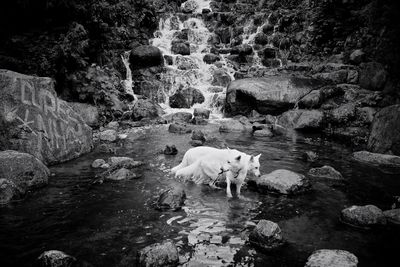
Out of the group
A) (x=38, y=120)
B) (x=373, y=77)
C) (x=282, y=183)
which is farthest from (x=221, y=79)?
(x=282, y=183)

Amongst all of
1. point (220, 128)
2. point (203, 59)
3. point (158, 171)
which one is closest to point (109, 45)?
point (203, 59)

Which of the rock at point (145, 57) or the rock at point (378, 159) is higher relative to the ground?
the rock at point (145, 57)

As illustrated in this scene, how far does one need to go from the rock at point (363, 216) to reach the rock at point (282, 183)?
5.46 ft

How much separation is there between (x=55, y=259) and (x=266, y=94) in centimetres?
1679

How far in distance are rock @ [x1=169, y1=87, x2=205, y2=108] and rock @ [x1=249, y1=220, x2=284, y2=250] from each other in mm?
16906

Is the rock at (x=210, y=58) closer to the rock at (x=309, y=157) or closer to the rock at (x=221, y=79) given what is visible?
the rock at (x=221, y=79)

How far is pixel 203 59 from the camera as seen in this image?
26.9 metres

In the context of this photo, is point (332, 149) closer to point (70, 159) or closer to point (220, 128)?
point (220, 128)

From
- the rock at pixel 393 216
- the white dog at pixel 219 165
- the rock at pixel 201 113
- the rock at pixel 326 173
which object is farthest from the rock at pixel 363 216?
the rock at pixel 201 113

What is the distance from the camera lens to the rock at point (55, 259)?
17.1 ft

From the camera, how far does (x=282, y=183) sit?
8.89 metres

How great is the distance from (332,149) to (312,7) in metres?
19.4

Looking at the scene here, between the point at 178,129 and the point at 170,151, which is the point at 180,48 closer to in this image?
the point at 178,129

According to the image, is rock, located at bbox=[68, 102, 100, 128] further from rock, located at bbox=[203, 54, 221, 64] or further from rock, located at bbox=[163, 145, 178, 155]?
rock, located at bbox=[203, 54, 221, 64]
